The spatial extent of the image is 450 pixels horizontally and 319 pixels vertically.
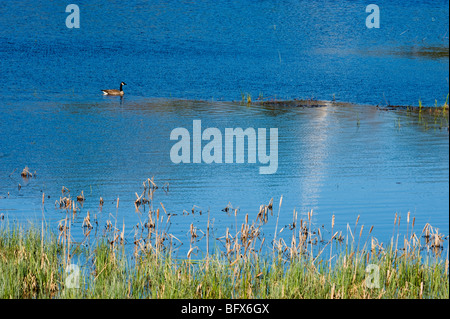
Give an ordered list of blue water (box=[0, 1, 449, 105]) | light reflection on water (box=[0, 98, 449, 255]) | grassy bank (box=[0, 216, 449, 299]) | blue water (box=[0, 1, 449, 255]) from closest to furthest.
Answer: grassy bank (box=[0, 216, 449, 299])
light reflection on water (box=[0, 98, 449, 255])
blue water (box=[0, 1, 449, 255])
blue water (box=[0, 1, 449, 105])

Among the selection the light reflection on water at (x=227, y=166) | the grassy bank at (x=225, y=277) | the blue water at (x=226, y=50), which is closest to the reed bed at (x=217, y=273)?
the grassy bank at (x=225, y=277)

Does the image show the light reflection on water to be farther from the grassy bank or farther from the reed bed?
the grassy bank

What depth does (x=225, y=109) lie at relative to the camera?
15.3 m

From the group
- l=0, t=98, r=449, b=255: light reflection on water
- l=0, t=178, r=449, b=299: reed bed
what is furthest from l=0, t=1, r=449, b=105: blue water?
l=0, t=178, r=449, b=299: reed bed

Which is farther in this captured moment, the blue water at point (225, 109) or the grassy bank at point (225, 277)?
the blue water at point (225, 109)

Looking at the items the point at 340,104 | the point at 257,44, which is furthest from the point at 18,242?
the point at 257,44

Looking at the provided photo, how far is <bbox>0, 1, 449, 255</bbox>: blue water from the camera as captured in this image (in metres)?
8.31

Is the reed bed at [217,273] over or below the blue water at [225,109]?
below

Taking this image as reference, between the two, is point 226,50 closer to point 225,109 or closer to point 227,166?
point 225,109

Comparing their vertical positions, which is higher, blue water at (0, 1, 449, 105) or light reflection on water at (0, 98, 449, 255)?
blue water at (0, 1, 449, 105)

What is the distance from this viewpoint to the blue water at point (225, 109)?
8312 millimetres

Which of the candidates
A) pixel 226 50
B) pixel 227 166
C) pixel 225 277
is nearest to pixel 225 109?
pixel 227 166

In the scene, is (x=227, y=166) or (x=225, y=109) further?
(x=225, y=109)

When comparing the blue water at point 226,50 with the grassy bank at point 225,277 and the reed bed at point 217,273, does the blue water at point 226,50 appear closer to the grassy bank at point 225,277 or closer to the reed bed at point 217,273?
the reed bed at point 217,273
